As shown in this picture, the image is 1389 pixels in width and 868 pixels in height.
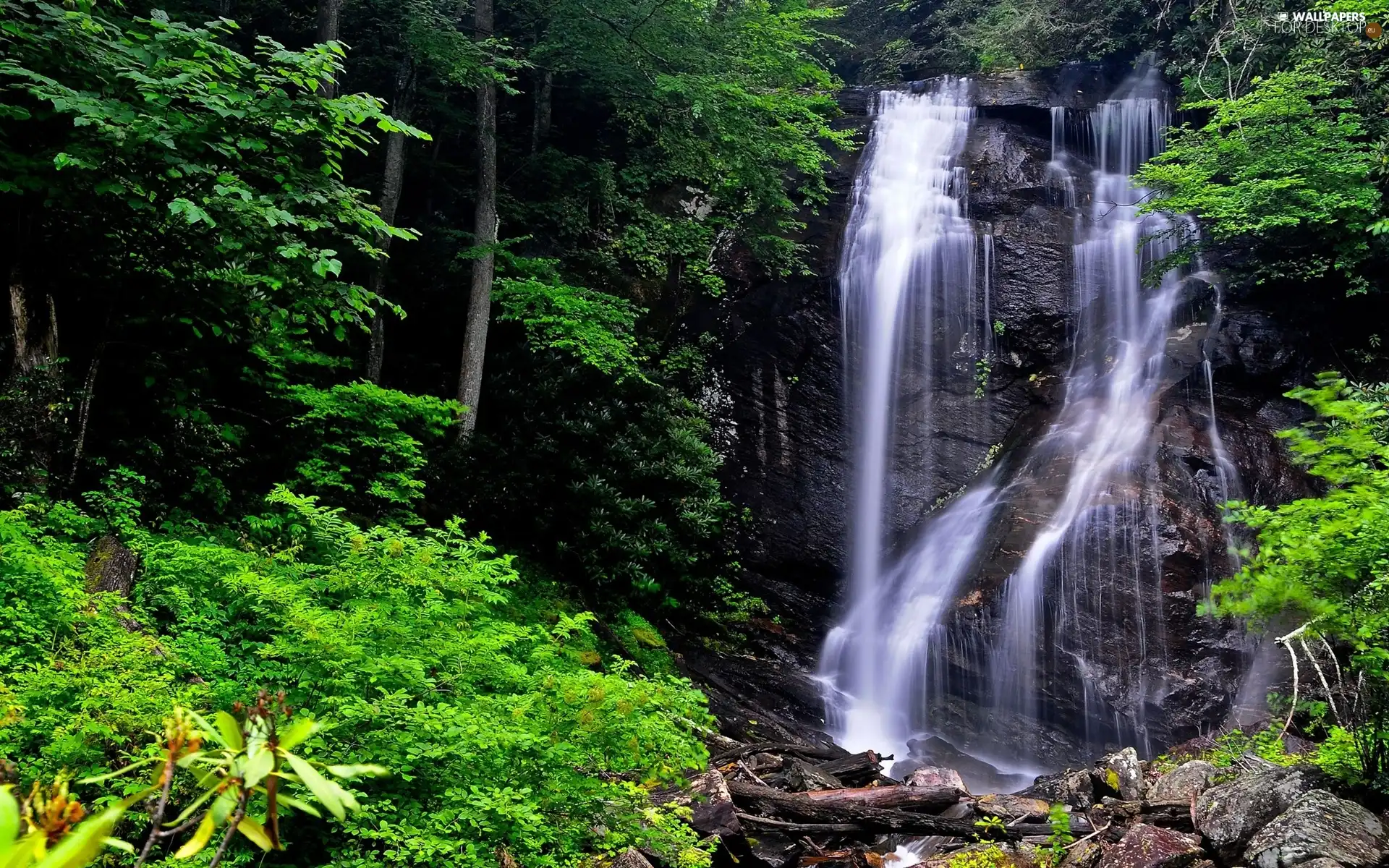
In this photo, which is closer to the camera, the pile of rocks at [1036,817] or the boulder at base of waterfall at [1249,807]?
the pile of rocks at [1036,817]

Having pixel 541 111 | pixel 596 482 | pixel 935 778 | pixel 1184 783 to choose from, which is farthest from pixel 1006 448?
pixel 541 111

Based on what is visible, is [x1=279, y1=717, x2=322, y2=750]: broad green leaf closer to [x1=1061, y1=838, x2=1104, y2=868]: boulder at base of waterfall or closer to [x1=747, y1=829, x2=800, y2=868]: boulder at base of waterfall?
[x1=747, y1=829, x2=800, y2=868]: boulder at base of waterfall

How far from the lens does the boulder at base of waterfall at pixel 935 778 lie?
23.0 feet

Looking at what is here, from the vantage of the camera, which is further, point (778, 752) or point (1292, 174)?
point (1292, 174)

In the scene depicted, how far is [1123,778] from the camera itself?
6.34 metres

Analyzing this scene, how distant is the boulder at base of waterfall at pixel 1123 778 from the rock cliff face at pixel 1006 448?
332 centimetres

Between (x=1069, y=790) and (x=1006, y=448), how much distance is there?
7.82 meters

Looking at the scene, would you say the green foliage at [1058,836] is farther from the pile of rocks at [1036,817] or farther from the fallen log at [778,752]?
the fallen log at [778,752]

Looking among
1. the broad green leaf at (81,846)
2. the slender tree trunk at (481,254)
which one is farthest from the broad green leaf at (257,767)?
the slender tree trunk at (481,254)

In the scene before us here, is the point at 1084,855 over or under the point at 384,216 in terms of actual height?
under

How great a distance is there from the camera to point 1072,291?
1451 cm

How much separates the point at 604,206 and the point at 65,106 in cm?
987

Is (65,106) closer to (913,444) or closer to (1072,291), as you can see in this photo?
(913,444)

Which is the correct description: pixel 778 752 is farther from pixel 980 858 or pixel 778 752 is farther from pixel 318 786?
pixel 318 786
